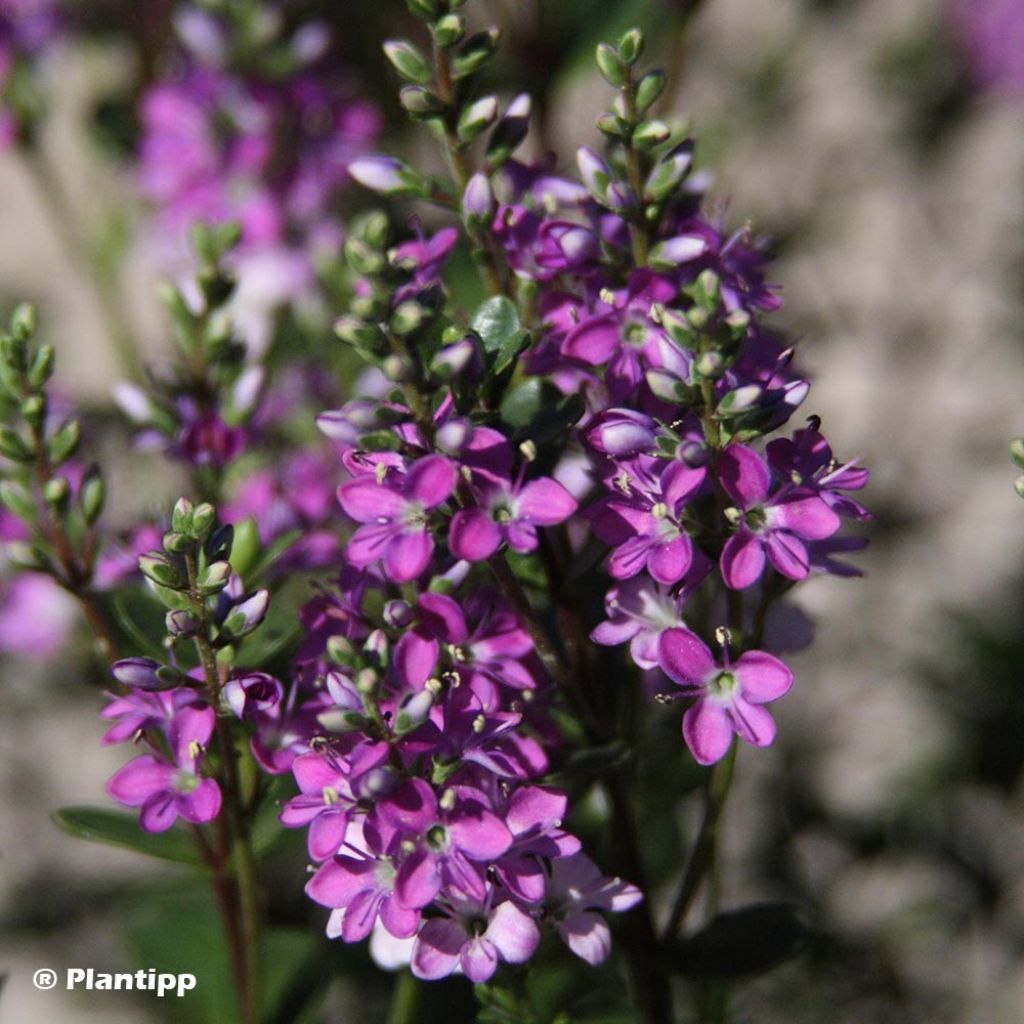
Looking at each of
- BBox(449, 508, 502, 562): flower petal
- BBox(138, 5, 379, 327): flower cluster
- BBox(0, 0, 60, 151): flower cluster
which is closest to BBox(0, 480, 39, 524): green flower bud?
BBox(449, 508, 502, 562): flower petal

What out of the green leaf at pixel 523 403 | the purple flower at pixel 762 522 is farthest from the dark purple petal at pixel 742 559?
the green leaf at pixel 523 403

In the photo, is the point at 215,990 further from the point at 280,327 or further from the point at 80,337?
the point at 80,337

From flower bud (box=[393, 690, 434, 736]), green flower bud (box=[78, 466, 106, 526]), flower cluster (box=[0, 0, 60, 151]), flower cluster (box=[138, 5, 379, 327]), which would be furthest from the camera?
flower cluster (box=[0, 0, 60, 151])

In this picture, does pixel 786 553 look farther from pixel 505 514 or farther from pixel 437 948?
pixel 437 948

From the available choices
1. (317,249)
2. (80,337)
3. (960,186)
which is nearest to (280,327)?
(317,249)

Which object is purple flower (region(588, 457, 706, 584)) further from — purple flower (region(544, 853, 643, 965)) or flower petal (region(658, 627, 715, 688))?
purple flower (region(544, 853, 643, 965))

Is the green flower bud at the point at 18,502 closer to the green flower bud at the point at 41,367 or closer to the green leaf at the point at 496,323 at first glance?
the green flower bud at the point at 41,367
